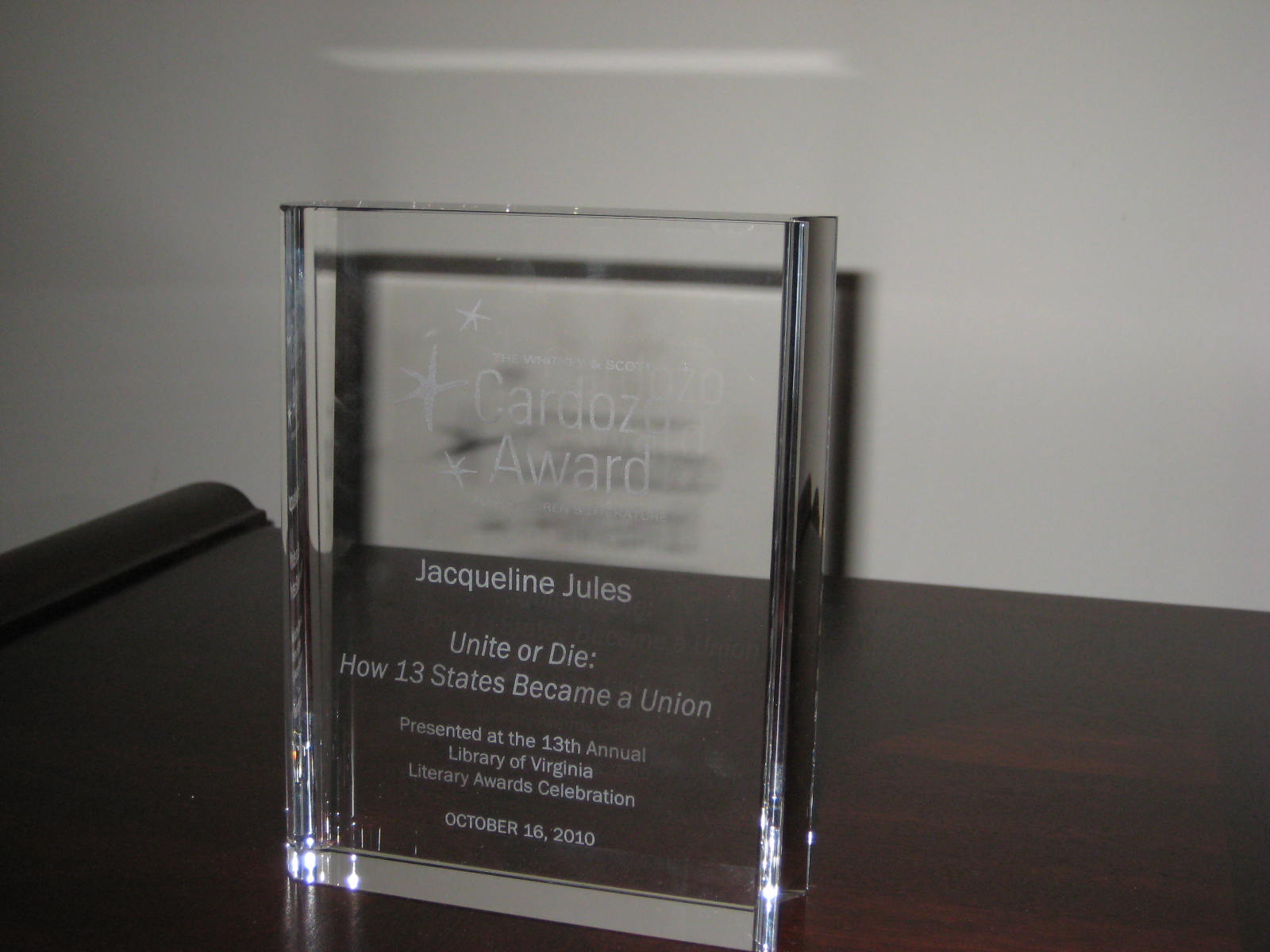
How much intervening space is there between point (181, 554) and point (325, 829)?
1.43 feet

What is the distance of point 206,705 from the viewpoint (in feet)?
2.00

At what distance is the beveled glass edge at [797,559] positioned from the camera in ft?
1.30

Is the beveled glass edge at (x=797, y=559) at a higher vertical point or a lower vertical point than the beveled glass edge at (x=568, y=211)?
lower

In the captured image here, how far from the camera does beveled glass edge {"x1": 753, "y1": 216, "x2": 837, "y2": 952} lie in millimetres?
398

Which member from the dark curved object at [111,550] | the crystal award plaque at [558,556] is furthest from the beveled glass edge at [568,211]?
the dark curved object at [111,550]

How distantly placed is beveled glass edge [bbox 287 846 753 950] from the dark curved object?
35 centimetres

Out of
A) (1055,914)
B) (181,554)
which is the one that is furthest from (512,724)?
(181,554)

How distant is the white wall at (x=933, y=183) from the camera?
2.66 ft

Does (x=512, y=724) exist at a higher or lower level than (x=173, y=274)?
lower

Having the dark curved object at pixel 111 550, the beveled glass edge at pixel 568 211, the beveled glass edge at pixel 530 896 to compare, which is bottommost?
the beveled glass edge at pixel 530 896

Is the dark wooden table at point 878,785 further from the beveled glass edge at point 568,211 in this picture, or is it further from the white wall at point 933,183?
the beveled glass edge at point 568,211

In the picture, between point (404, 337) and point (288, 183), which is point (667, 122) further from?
point (404, 337)

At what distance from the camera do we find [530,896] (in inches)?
17.2

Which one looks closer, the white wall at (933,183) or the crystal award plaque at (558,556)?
the crystal award plaque at (558,556)
